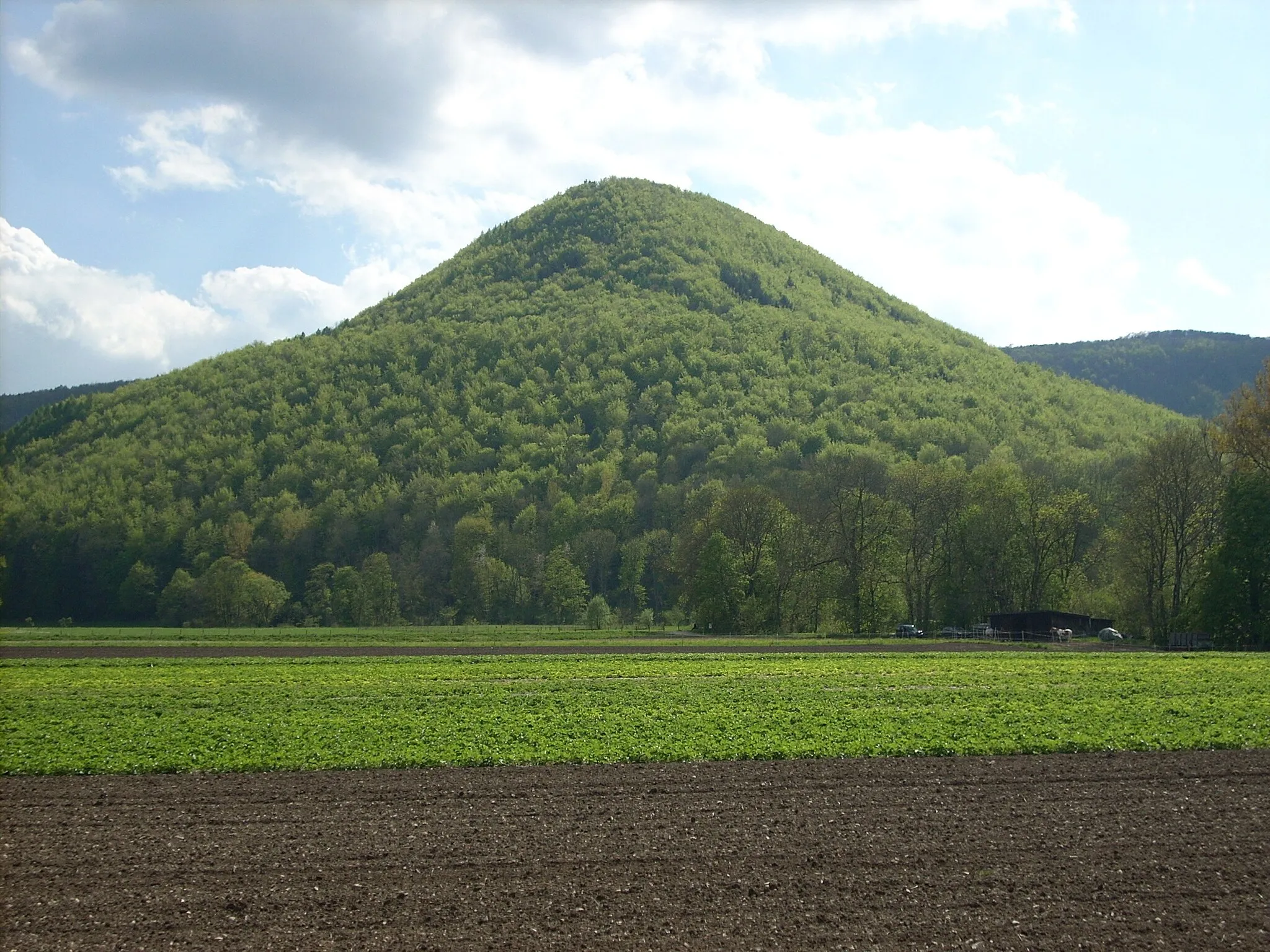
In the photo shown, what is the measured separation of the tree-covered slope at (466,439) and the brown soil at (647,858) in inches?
3668

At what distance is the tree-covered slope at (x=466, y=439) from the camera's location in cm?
13375

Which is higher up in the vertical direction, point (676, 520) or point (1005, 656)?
point (676, 520)

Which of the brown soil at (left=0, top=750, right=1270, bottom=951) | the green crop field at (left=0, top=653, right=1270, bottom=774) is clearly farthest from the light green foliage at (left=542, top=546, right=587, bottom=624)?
the brown soil at (left=0, top=750, right=1270, bottom=951)

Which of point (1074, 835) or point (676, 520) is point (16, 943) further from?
point (676, 520)

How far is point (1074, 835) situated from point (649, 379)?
166m

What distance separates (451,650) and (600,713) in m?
33.5

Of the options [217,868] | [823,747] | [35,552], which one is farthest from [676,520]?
[217,868]

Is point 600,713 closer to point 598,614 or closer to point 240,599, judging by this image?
point 598,614

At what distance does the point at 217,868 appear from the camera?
14680 mm

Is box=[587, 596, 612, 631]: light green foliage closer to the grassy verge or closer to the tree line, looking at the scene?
the tree line

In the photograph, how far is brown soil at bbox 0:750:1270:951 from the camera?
1242 centimetres

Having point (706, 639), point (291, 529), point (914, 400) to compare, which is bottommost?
point (706, 639)

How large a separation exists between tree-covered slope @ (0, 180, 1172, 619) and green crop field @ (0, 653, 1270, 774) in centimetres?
7453

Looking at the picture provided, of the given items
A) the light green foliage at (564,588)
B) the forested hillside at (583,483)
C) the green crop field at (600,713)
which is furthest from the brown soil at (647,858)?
the light green foliage at (564,588)
